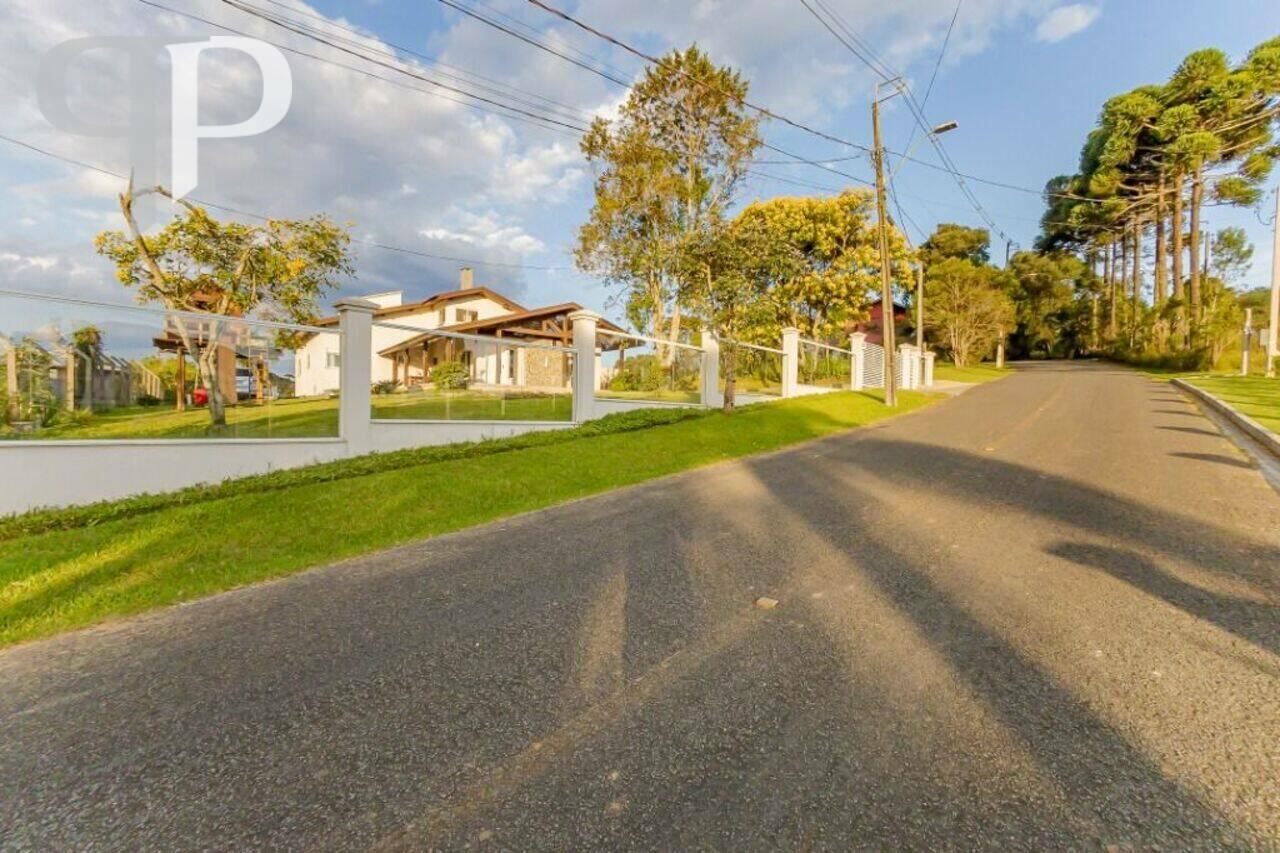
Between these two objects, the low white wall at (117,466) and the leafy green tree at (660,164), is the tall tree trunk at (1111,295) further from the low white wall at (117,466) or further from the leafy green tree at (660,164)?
the low white wall at (117,466)

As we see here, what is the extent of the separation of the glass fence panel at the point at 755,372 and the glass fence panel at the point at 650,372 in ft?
3.69

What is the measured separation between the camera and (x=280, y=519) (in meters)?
5.60

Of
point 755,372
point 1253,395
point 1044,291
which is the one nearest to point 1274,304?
point 1253,395

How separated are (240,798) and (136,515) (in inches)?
212

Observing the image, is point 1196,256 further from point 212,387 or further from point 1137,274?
point 212,387

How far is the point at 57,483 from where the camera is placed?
6367mm

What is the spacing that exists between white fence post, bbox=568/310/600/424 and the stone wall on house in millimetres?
287

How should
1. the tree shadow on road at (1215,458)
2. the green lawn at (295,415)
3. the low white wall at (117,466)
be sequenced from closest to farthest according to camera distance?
the low white wall at (117,466), the green lawn at (295,415), the tree shadow on road at (1215,458)

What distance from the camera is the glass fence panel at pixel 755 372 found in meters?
16.2

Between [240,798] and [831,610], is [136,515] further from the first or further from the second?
[831,610]

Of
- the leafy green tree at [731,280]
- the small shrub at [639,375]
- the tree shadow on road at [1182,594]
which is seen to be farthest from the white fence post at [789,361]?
the tree shadow on road at [1182,594]

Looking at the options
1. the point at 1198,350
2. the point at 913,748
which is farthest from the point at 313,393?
the point at 1198,350

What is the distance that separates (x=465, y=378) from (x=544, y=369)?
1735 mm

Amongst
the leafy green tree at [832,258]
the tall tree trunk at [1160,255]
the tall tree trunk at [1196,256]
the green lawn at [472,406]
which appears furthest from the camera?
the tall tree trunk at [1160,255]
